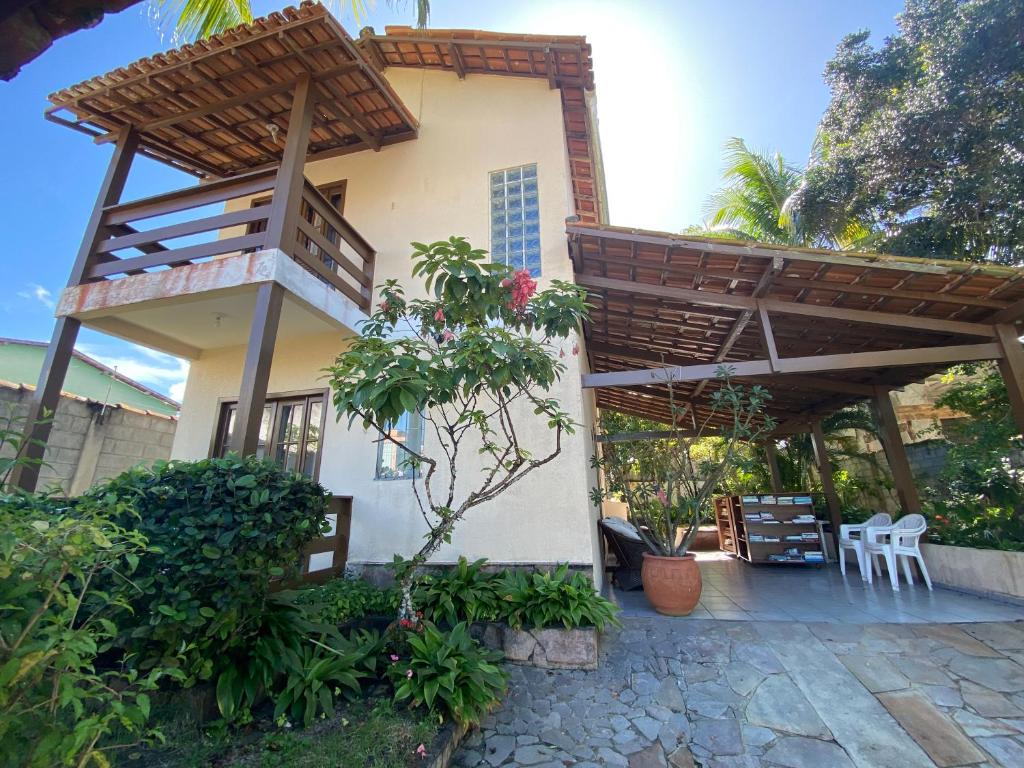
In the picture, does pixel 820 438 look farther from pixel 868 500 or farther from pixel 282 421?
pixel 282 421

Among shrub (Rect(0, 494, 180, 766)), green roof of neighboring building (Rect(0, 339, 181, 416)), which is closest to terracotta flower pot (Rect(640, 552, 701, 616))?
shrub (Rect(0, 494, 180, 766))

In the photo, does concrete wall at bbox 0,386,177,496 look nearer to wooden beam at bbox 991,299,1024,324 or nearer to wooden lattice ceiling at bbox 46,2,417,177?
wooden lattice ceiling at bbox 46,2,417,177

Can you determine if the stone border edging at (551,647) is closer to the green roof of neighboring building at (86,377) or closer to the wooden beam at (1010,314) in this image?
the wooden beam at (1010,314)

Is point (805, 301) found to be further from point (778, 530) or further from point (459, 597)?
point (459, 597)

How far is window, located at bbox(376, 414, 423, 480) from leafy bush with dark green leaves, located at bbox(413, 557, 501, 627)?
1427mm

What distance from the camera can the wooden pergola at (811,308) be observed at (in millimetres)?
4566

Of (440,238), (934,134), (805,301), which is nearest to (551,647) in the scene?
(805,301)

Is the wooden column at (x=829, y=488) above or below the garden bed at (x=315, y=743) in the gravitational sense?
above

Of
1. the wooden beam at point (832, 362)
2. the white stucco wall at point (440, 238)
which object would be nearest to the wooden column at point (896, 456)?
the wooden beam at point (832, 362)

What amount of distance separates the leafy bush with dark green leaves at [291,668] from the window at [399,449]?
2.07 m

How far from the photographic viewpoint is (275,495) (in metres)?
2.88

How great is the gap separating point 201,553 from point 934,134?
476 inches

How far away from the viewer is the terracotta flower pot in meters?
4.49

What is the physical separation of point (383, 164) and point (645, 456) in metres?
6.10
